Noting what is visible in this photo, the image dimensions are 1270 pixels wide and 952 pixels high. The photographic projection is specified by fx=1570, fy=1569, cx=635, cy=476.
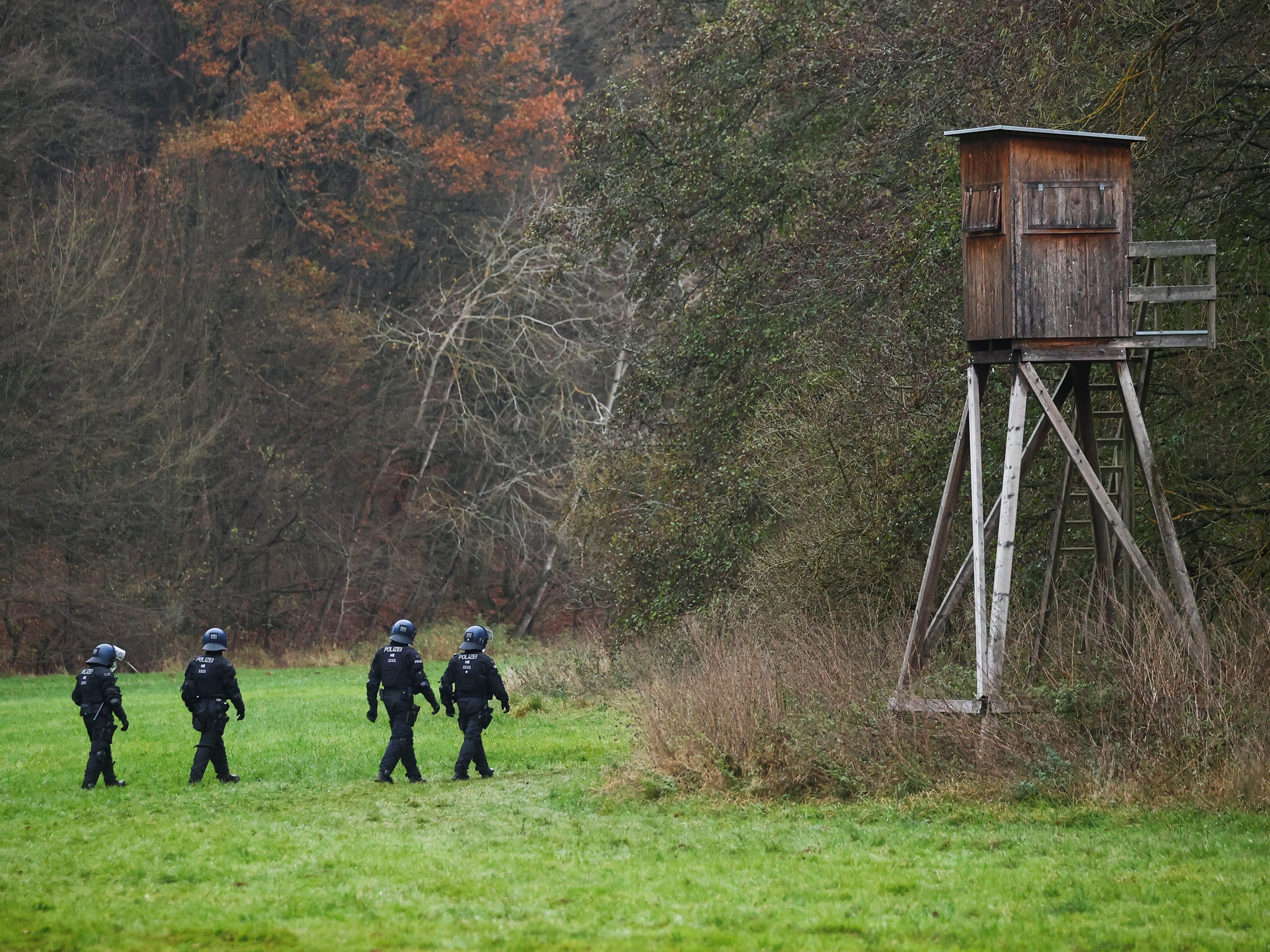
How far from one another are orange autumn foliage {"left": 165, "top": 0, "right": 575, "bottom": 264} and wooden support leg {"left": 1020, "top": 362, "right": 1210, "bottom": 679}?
33898 mm

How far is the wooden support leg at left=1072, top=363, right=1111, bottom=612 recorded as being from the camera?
15.1m

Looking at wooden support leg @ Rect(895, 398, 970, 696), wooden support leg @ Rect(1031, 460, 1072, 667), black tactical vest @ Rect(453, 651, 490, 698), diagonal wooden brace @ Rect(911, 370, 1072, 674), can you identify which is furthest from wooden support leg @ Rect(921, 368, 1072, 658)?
black tactical vest @ Rect(453, 651, 490, 698)

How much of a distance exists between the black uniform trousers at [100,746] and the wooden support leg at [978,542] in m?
9.20

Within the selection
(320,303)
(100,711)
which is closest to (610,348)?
(320,303)

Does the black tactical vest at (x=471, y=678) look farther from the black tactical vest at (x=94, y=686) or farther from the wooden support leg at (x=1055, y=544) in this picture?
the wooden support leg at (x=1055, y=544)

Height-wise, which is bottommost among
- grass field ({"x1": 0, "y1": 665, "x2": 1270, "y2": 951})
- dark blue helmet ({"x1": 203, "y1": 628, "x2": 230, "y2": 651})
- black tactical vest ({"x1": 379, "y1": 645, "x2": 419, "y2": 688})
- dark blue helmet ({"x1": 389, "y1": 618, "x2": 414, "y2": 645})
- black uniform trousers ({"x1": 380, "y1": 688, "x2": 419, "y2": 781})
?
grass field ({"x1": 0, "y1": 665, "x2": 1270, "y2": 951})

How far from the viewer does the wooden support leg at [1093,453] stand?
15.1 metres

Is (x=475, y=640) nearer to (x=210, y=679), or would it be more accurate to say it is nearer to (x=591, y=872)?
(x=210, y=679)

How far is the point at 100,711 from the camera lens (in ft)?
55.6

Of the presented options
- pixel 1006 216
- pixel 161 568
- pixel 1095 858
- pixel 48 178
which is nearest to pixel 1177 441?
pixel 1006 216

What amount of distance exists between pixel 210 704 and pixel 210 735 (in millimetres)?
376

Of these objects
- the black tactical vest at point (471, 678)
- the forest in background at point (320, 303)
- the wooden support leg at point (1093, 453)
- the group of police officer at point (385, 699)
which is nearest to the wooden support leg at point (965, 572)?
the wooden support leg at point (1093, 453)

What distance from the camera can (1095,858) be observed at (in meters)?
11.0

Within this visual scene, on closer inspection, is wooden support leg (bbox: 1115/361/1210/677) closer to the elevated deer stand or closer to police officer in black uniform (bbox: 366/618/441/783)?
the elevated deer stand
